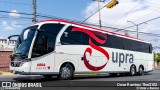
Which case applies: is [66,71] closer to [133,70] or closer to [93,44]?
[93,44]

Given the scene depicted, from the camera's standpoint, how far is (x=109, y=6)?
2389 centimetres

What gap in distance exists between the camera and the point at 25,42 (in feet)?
48.8

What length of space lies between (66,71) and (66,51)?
1153 millimetres

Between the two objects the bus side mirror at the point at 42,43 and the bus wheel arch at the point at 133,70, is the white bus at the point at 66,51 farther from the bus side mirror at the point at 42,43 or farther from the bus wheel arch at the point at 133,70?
→ the bus wheel arch at the point at 133,70

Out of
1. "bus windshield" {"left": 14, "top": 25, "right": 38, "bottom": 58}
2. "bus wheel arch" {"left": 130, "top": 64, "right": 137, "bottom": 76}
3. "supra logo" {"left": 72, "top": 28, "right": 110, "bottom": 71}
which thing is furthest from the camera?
"bus wheel arch" {"left": 130, "top": 64, "right": 137, "bottom": 76}

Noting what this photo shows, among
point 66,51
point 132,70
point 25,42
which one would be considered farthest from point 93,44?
point 132,70

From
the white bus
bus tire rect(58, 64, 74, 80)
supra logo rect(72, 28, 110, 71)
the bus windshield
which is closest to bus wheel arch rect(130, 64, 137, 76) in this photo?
the white bus

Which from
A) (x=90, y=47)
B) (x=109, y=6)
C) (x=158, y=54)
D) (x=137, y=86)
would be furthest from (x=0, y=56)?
(x=158, y=54)

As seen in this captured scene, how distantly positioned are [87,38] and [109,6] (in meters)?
6.81

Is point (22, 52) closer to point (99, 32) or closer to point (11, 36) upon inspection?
point (11, 36)

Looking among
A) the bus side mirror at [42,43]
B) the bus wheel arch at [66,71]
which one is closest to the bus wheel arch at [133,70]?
the bus wheel arch at [66,71]

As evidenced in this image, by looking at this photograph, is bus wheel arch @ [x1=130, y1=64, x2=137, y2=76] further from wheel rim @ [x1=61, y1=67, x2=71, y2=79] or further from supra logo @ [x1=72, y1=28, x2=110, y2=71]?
wheel rim @ [x1=61, y1=67, x2=71, y2=79]

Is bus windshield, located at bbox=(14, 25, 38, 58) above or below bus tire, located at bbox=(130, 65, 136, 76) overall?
above

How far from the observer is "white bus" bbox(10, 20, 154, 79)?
14.6 meters
